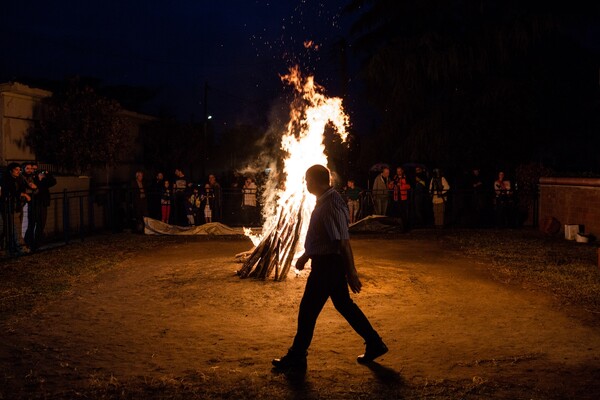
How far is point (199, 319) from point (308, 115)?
219 inches

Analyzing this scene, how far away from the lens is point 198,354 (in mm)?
5906

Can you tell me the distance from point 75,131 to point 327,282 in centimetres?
1362

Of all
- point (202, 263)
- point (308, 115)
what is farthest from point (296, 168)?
point (202, 263)

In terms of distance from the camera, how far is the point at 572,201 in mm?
15539

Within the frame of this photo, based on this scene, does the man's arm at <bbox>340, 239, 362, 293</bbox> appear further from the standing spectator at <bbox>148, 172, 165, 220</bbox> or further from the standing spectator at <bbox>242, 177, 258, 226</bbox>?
the standing spectator at <bbox>148, 172, 165, 220</bbox>

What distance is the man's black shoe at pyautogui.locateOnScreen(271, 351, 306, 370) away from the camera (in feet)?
17.6

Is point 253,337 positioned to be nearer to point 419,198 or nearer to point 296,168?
point 296,168

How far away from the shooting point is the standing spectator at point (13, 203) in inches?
483

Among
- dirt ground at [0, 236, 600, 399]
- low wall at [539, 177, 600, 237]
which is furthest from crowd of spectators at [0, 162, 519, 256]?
dirt ground at [0, 236, 600, 399]

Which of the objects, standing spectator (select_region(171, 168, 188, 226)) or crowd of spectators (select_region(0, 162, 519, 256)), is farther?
standing spectator (select_region(171, 168, 188, 226))

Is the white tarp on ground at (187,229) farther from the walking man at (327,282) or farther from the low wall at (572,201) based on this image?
the walking man at (327,282)

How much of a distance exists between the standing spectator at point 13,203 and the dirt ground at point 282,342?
11.1ft

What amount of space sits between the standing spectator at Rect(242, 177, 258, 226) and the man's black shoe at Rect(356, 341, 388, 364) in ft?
41.4

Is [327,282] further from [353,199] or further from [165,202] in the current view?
[165,202]
